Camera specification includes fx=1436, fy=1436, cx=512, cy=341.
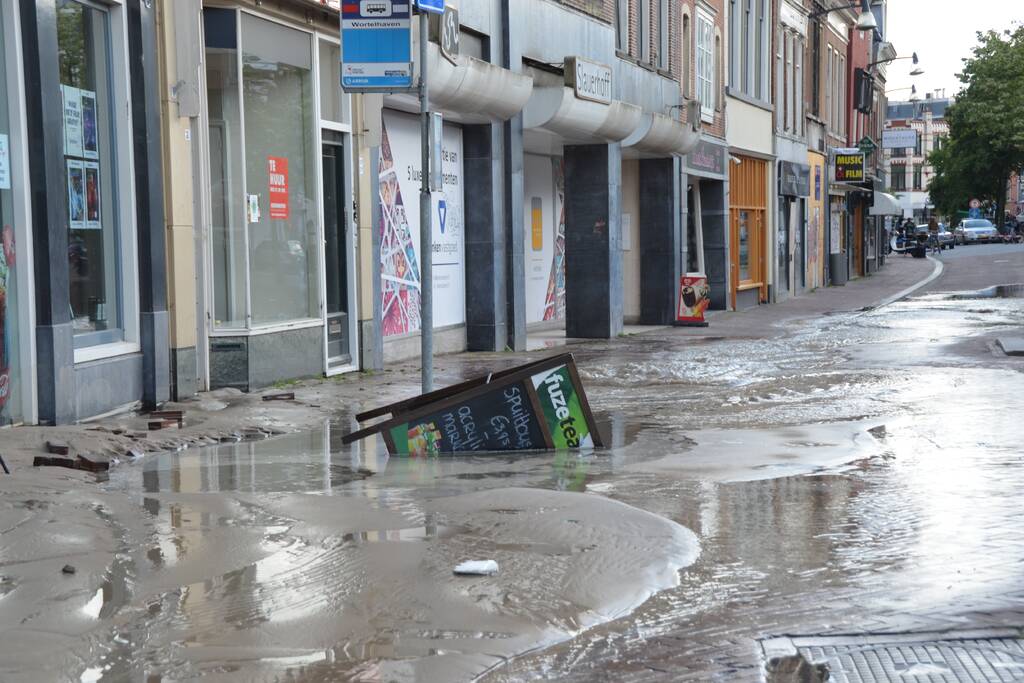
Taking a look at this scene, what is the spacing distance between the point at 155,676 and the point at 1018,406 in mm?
8623

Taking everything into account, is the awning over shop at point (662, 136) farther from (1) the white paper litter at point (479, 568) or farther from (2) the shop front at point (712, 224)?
(1) the white paper litter at point (479, 568)

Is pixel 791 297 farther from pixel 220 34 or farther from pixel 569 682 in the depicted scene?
pixel 569 682

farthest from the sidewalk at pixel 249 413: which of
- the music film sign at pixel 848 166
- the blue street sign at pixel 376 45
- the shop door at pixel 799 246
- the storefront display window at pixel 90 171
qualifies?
the music film sign at pixel 848 166

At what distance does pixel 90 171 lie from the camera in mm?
10727

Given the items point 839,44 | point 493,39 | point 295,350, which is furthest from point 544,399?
point 839,44

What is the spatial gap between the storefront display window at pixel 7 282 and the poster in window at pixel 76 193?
0.85 meters

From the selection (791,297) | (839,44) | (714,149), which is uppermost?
(839,44)

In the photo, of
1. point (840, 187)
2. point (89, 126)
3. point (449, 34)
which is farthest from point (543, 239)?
point (840, 187)

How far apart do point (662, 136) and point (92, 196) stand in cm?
1379

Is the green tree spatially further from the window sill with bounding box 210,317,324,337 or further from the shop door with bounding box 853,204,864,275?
the window sill with bounding box 210,317,324,337

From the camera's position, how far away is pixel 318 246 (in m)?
14.3

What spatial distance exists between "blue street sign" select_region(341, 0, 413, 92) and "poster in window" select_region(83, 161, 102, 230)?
A: 2311mm

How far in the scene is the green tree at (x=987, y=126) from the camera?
85.7 metres

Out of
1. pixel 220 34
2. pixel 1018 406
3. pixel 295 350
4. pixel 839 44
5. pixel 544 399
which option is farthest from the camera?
pixel 839 44
